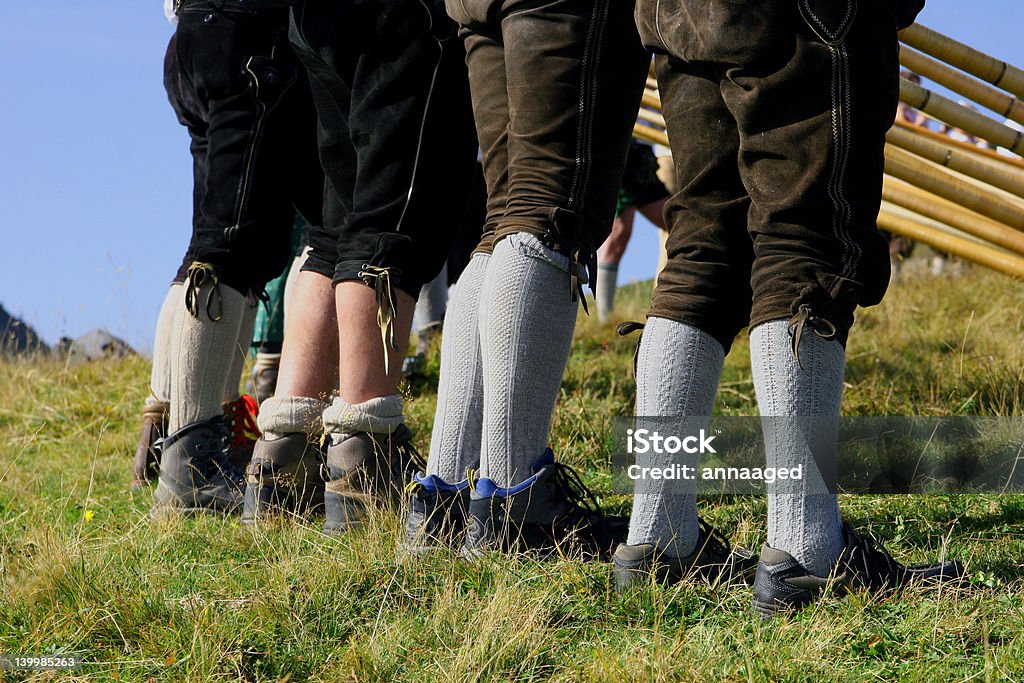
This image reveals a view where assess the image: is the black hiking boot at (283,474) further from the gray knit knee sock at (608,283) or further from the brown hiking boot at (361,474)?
the gray knit knee sock at (608,283)

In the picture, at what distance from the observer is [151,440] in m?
3.06

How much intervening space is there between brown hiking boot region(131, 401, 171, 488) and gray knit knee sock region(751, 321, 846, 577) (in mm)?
1965

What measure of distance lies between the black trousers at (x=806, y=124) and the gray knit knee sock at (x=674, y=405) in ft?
0.39

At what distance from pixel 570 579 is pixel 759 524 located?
0.62 metres

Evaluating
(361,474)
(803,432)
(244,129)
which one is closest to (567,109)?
(803,432)

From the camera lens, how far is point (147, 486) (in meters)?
2.99

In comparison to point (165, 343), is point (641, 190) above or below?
above

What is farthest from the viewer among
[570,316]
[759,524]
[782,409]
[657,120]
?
[657,120]

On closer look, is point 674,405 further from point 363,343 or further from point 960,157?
point 960,157

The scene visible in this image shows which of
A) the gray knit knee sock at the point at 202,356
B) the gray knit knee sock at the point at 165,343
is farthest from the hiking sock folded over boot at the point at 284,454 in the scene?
the gray knit knee sock at the point at 165,343

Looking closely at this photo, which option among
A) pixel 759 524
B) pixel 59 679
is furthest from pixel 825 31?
pixel 59 679

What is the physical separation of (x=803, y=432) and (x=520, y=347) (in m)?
0.50

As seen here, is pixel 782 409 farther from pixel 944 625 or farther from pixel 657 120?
pixel 657 120

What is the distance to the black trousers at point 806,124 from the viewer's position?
5.11 feet
